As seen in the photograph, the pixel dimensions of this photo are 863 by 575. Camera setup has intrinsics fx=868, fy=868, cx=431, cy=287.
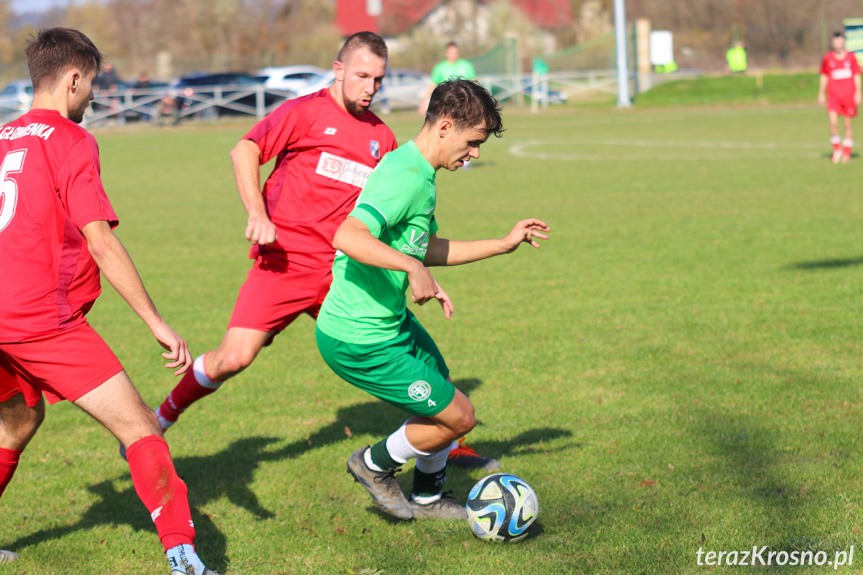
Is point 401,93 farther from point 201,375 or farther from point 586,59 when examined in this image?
point 201,375

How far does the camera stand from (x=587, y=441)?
475 cm

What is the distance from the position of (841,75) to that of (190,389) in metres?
15.8

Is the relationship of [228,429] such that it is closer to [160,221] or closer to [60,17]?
[160,221]

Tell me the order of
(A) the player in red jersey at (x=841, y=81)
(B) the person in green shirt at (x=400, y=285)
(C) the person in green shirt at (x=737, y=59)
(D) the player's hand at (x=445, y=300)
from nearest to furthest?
(D) the player's hand at (x=445, y=300) → (B) the person in green shirt at (x=400, y=285) → (A) the player in red jersey at (x=841, y=81) → (C) the person in green shirt at (x=737, y=59)

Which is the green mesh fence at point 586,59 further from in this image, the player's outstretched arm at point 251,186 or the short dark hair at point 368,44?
the player's outstretched arm at point 251,186

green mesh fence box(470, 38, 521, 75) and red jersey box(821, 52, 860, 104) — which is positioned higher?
green mesh fence box(470, 38, 521, 75)

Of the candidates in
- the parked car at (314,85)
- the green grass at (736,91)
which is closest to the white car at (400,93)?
the parked car at (314,85)

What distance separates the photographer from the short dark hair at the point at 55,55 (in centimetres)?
315

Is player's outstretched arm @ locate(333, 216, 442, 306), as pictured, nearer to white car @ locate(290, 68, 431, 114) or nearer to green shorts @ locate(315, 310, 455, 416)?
green shorts @ locate(315, 310, 455, 416)

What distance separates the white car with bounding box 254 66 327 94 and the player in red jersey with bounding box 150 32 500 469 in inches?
1229

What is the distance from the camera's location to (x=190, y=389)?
15.4 ft

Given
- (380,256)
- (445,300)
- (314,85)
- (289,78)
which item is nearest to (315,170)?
(380,256)

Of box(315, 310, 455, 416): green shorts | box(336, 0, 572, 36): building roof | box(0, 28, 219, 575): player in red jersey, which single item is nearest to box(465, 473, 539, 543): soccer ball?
box(315, 310, 455, 416): green shorts

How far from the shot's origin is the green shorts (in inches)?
141
